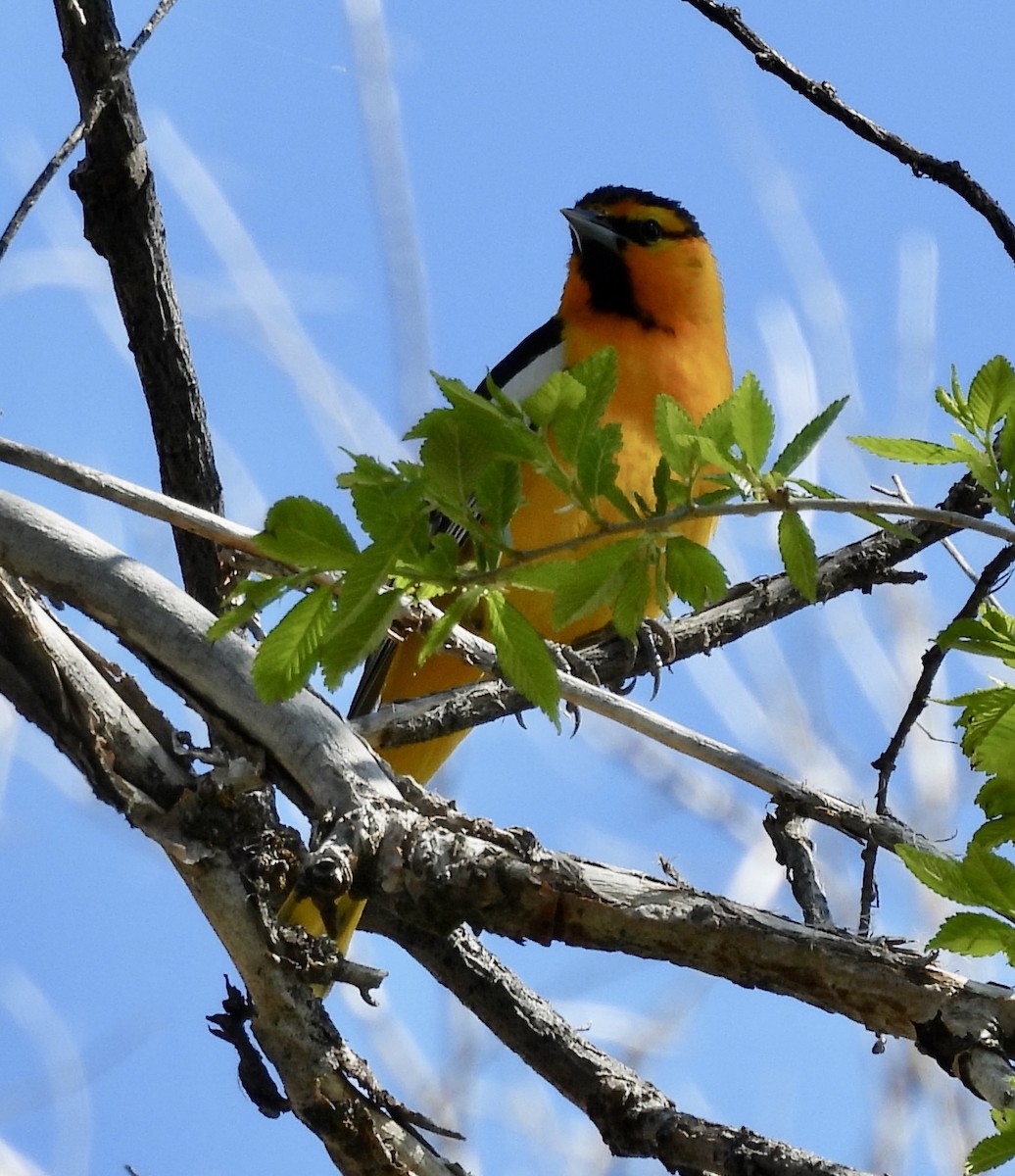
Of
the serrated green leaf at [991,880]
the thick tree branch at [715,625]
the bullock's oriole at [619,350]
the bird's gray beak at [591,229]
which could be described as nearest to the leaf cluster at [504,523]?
the serrated green leaf at [991,880]

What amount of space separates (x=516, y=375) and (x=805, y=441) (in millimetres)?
3910

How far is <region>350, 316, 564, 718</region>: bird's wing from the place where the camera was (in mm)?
4438

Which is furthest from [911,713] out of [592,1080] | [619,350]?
[619,350]

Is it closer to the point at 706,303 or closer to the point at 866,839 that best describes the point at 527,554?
the point at 866,839

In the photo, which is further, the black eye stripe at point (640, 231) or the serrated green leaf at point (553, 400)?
the black eye stripe at point (640, 231)

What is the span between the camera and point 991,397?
1589 millimetres

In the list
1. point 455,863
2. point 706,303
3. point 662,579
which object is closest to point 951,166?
point 662,579

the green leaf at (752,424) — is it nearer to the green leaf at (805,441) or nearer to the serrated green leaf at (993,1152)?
the green leaf at (805,441)

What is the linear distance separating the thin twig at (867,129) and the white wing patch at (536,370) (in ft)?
7.75

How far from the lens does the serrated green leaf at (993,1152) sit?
4.42 ft

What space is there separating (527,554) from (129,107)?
7.18 ft

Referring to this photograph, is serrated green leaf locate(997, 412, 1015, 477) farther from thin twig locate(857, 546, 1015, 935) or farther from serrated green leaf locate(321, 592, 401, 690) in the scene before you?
thin twig locate(857, 546, 1015, 935)

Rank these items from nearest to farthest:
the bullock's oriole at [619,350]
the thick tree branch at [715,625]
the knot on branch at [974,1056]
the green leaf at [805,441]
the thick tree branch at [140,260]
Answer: the green leaf at [805,441], the knot on branch at [974,1056], the thick tree branch at [140,260], the thick tree branch at [715,625], the bullock's oriole at [619,350]

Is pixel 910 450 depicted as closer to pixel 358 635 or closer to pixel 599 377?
pixel 599 377
